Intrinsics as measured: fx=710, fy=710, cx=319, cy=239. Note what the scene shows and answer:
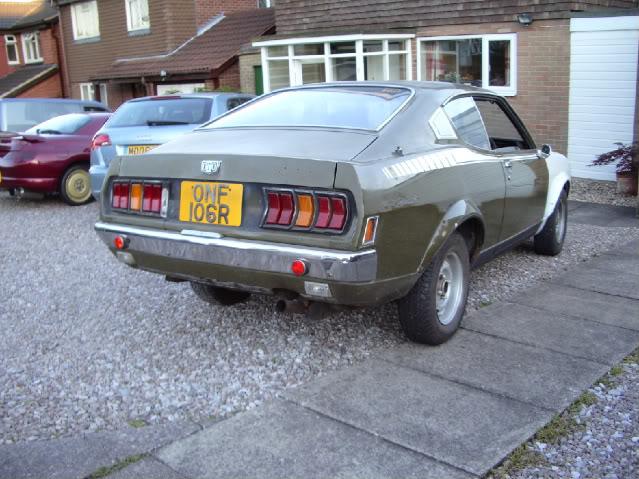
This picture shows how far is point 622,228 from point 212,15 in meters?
18.1

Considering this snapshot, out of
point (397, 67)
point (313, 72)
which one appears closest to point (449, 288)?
point (397, 67)

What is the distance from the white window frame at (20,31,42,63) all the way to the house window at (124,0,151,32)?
8.42 meters

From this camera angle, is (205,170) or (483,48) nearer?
(205,170)

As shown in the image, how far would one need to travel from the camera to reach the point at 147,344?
4.63 m

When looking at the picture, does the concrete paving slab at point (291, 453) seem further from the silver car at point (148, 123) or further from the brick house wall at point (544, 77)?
the brick house wall at point (544, 77)

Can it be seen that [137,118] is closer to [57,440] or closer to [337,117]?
[337,117]

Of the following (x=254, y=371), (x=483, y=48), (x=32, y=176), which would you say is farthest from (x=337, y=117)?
(x=483, y=48)

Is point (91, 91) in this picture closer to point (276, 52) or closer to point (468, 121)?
point (276, 52)

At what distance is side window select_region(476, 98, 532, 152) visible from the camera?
17.5ft

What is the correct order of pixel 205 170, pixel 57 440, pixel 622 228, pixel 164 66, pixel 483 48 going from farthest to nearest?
pixel 164 66
pixel 483 48
pixel 622 228
pixel 205 170
pixel 57 440

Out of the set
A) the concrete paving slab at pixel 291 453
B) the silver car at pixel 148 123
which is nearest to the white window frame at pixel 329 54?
the silver car at pixel 148 123

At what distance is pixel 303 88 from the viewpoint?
525cm

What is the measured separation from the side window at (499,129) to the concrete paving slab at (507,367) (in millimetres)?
1530

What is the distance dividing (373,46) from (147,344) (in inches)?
461
